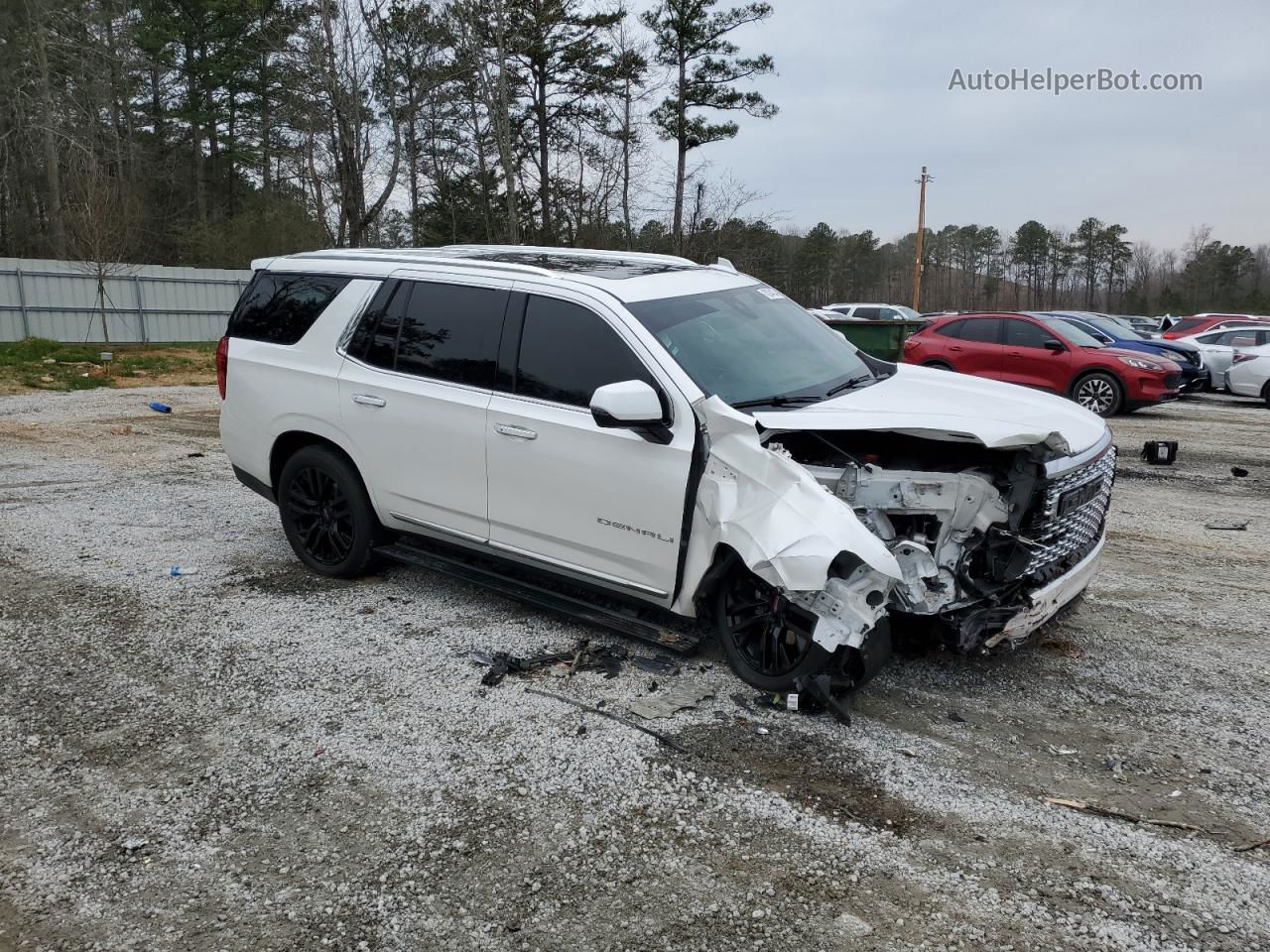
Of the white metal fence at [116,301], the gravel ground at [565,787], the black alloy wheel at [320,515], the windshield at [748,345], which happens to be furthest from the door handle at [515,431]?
the white metal fence at [116,301]

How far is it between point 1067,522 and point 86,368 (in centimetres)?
1982

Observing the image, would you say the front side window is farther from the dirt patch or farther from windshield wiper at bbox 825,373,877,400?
the dirt patch

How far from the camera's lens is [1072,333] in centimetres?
1525

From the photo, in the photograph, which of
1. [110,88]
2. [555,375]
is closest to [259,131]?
[110,88]

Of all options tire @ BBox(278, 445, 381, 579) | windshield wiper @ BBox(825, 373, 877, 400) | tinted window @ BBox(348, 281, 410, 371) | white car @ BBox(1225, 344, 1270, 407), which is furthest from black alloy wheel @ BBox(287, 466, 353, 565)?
white car @ BBox(1225, 344, 1270, 407)

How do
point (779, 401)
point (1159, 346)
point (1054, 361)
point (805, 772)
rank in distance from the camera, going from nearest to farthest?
point (805, 772), point (779, 401), point (1054, 361), point (1159, 346)

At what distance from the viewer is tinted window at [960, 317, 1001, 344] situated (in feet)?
50.6

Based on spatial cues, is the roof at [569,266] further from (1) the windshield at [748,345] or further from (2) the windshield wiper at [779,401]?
(2) the windshield wiper at [779,401]

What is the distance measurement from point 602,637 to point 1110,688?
243cm

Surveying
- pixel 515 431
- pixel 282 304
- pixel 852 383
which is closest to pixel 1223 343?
pixel 852 383

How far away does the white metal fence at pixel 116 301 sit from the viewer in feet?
80.0

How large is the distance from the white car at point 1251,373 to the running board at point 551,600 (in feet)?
56.0

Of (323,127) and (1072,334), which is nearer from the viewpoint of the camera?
(1072,334)

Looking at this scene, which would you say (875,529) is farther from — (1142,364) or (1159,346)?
(1159,346)
